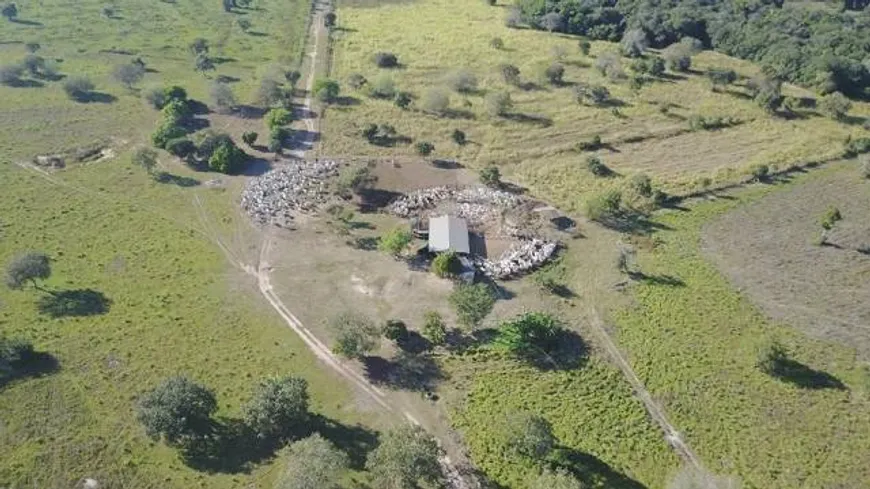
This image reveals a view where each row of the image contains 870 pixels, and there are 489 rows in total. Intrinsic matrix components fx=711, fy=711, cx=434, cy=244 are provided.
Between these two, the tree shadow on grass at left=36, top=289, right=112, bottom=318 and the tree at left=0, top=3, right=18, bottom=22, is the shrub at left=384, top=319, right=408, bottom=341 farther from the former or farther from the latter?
the tree at left=0, top=3, right=18, bottom=22

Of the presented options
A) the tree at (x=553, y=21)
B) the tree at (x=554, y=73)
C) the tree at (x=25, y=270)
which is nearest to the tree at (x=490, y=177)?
the tree at (x=554, y=73)

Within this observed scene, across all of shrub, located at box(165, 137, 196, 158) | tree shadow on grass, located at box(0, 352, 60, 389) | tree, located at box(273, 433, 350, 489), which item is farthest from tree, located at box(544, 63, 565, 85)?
tree shadow on grass, located at box(0, 352, 60, 389)

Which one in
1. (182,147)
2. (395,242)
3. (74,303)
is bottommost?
(74,303)

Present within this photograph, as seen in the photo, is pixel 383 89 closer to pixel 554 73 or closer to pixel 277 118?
pixel 277 118

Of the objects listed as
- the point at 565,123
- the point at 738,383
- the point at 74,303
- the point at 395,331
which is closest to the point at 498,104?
the point at 565,123

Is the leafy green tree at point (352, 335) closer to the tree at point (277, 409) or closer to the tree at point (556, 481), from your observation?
the tree at point (277, 409)

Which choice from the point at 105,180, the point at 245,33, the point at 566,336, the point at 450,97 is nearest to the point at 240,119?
the point at 105,180
